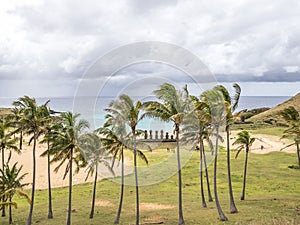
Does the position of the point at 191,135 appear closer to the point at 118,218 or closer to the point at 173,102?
the point at 173,102

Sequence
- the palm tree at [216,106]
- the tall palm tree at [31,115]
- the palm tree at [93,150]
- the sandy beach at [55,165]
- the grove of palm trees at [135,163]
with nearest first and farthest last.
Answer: the grove of palm trees at [135,163] < the palm tree at [216,106] < the palm tree at [93,150] < the tall palm tree at [31,115] < the sandy beach at [55,165]

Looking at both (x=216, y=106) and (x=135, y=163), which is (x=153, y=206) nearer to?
(x=135, y=163)

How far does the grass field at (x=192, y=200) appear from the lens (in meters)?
34.1

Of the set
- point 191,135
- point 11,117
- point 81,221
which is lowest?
point 81,221

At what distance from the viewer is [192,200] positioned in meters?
44.0

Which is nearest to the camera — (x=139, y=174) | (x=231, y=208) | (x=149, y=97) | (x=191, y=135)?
(x=149, y=97)

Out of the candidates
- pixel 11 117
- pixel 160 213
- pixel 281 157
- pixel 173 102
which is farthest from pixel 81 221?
pixel 281 157

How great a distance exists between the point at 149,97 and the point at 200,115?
210 inches

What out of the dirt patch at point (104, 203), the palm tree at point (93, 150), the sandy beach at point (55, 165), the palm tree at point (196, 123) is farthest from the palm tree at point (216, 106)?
the sandy beach at point (55, 165)

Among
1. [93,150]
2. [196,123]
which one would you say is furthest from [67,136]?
[196,123]

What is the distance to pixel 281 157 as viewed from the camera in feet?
228

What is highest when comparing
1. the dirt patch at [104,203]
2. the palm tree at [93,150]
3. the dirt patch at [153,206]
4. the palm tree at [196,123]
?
the palm tree at [196,123]

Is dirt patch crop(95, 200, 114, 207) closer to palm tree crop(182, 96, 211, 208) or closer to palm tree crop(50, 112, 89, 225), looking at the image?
palm tree crop(50, 112, 89, 225)

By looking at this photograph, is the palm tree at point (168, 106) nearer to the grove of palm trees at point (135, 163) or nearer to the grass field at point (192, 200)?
the grove of palm trees at point (135, 163)
